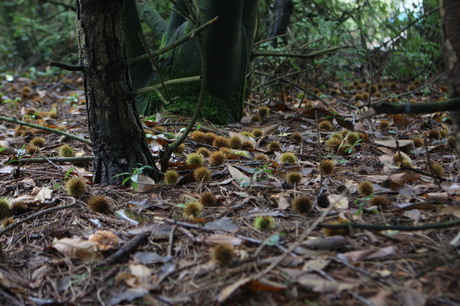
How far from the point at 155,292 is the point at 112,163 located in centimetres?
108

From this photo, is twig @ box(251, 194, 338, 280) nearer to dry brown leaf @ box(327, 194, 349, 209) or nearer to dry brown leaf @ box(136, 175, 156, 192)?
dry brown leaf @ box(327, 194, 349, 209)

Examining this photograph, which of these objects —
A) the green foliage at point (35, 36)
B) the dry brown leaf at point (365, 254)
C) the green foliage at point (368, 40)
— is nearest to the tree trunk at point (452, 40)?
the dry brown leaf at point (365, 254)

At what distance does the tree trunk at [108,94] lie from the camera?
6.82ft

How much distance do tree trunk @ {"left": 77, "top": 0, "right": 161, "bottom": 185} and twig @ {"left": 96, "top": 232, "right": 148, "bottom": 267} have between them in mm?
663

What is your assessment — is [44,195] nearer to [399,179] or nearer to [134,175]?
[134,175]

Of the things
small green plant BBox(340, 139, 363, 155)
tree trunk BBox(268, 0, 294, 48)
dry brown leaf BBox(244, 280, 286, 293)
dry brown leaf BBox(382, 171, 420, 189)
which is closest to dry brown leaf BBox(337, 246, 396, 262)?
dry brown leaf BBox(244, 280, 286, 293)

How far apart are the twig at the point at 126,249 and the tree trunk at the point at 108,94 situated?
0.66 metres

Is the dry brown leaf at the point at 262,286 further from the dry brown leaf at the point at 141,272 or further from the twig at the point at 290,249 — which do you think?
the dry brown leaf at the point at 141,272

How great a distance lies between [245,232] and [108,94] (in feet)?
3.28

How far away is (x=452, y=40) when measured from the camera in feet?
4.52

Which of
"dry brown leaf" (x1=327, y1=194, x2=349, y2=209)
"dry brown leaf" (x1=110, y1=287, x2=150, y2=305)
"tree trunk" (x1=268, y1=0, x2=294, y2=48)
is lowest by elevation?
"dry brown leaf" (x1=110, y1=287, x2=150, y2=305)

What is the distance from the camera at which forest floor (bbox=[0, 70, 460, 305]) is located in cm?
136

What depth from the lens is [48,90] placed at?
684cm

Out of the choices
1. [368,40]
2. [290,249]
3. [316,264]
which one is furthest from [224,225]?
[368,40]
